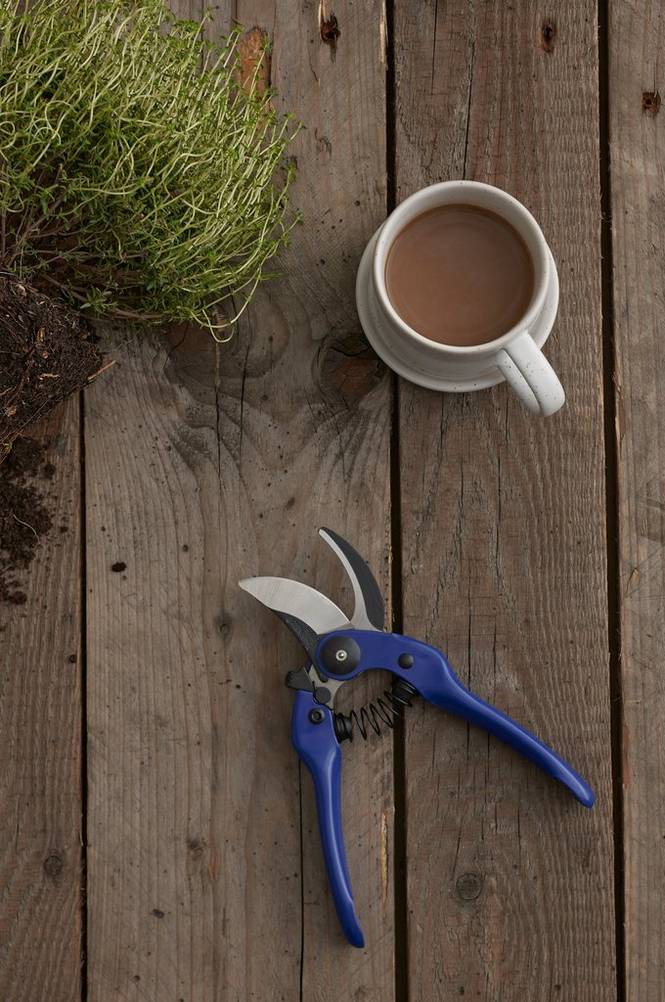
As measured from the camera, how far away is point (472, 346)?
891 millimetres

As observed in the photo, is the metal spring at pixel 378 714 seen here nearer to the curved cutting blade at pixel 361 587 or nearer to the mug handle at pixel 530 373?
the curved cutting blade at pixel 361 587

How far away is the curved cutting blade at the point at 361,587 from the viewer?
94cm

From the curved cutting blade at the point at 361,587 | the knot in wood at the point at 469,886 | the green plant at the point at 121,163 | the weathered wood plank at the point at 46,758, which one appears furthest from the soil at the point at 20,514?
the knot in wood at the point at 469,886

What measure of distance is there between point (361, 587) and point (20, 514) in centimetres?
36

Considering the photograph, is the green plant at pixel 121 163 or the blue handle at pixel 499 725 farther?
the blue handle at pixel 499 725

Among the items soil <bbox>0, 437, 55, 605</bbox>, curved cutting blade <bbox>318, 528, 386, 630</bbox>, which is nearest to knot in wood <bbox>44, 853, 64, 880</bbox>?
soil <bbox>0, 437, 55, 605</bbox>

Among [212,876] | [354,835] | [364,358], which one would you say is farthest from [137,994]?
[364,358]

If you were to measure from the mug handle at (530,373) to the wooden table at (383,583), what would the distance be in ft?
0.38

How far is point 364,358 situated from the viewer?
990 millimetres

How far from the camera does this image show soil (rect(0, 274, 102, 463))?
807 mm

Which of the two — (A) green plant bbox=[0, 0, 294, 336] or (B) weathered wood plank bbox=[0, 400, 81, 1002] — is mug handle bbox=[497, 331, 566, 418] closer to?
(A) green plant bbox=[0, 0, 294, 336]

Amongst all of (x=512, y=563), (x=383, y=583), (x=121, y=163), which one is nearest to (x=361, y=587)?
(x=383, y=583)

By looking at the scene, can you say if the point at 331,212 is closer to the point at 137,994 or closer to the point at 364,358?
the point at 364,358

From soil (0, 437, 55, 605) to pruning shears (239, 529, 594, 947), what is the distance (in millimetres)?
229
